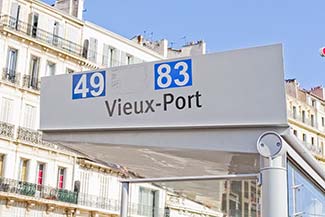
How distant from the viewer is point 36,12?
37562mm

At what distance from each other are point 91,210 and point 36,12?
12.5 m

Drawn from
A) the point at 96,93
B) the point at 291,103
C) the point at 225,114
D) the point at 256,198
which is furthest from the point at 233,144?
the point at 291,103

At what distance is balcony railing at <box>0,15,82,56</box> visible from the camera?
35.5m

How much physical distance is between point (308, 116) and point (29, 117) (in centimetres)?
3242

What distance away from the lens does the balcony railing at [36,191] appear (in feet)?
108

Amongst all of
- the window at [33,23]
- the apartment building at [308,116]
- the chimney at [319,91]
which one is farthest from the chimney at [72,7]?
the chimney at [319,91]

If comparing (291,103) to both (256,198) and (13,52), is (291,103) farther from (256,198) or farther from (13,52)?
(256,198)

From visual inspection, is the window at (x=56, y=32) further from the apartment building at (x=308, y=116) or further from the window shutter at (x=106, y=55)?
the apartment building at (x=308, y=116)

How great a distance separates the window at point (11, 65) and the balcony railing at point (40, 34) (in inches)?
50.8

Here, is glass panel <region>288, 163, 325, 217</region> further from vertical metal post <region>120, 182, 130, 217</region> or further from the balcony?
the balcony

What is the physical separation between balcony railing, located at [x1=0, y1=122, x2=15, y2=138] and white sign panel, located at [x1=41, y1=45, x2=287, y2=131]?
Answer: 2881 cm

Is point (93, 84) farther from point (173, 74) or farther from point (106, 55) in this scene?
point (106, 55)

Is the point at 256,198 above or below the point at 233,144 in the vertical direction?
below

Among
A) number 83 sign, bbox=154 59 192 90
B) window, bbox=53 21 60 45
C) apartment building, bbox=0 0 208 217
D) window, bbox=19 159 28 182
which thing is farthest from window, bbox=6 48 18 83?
number 83 sign, bbox=154 59 192 90
